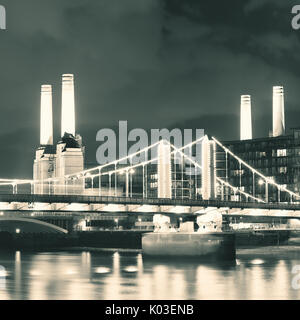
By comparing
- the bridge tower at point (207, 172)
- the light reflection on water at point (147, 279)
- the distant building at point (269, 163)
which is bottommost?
the light reflection on water at point (147, 279)

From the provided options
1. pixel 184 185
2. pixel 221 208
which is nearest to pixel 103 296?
pixel 221 208

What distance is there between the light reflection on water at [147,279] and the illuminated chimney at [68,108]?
6765 centimetres

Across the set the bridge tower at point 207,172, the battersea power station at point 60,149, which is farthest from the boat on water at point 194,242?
the battersea power station at point 60,149

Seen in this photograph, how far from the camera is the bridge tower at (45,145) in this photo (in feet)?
491

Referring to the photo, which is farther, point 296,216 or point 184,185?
point 184,185

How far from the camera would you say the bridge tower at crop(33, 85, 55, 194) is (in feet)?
491

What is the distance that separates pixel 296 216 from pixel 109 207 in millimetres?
22222

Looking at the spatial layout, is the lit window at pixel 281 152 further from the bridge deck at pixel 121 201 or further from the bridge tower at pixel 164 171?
the bridge tower at pixel 164 171

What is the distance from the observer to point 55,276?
2542 inches

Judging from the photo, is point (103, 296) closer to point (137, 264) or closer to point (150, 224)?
point (137, 264)

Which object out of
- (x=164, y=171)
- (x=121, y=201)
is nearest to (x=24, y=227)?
(x=164, y=171)

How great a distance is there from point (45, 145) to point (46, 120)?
13.0 feet

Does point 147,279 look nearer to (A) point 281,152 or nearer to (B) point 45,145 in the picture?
(B) point 45,145

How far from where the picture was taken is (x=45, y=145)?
153 meters
